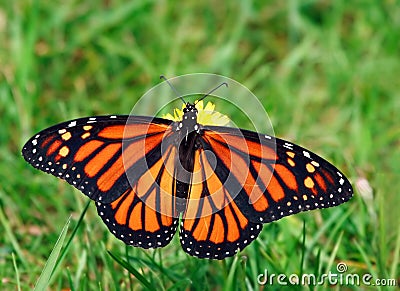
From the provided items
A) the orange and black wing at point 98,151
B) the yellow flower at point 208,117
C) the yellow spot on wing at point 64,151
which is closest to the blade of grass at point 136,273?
the orange and black wing at point 98,151

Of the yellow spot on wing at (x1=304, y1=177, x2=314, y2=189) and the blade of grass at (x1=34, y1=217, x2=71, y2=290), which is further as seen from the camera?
the yellow spot on wing at (x1=304, y1=177, x2=314, y2=189)

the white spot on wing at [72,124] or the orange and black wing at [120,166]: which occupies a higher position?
the white spot on wing at [72,124]

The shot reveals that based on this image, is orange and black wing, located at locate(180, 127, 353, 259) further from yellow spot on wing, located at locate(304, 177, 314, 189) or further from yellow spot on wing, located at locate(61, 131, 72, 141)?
yellow spot on wing, located at locate(61, 131, 72, 141)

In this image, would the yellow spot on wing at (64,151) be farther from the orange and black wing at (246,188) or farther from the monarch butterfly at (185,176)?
the orange and black wing at (246,188)
